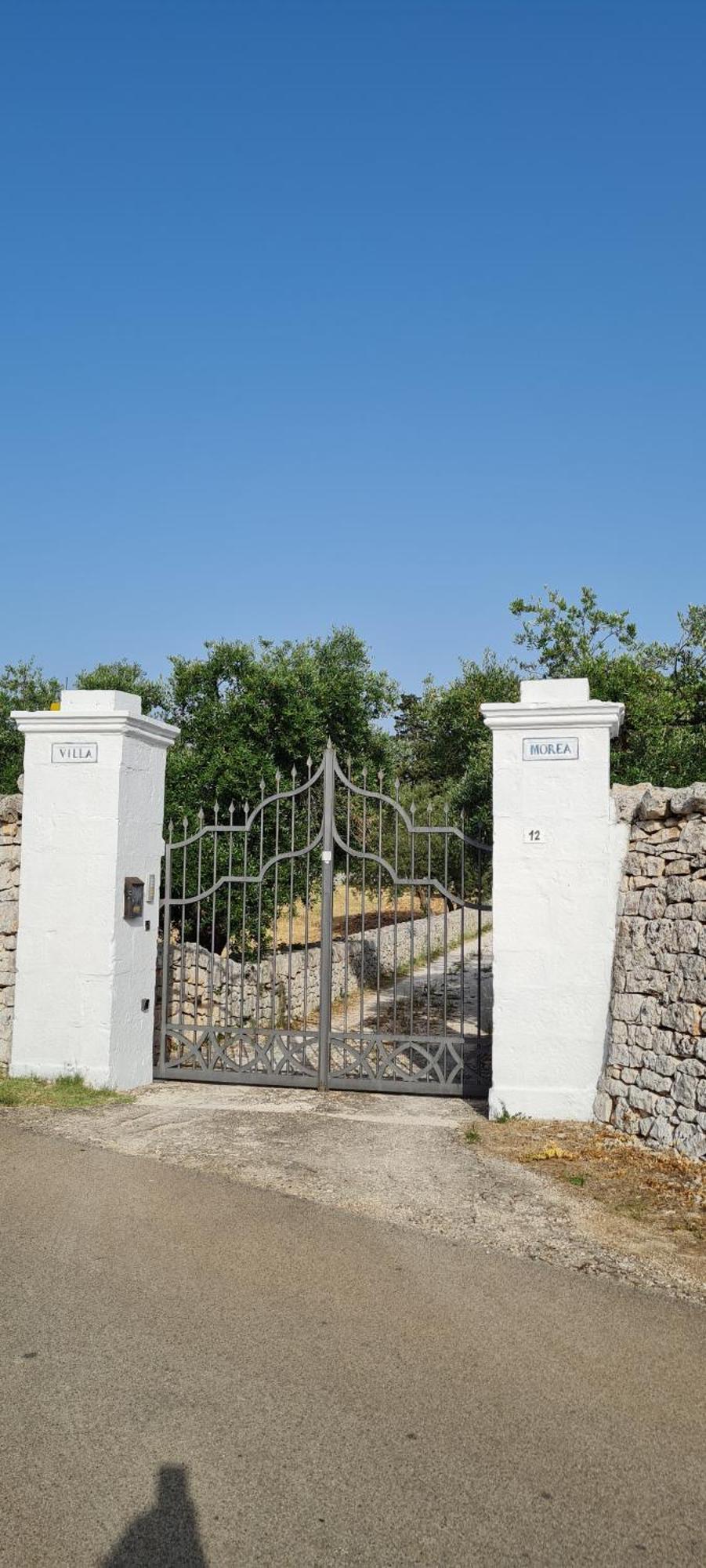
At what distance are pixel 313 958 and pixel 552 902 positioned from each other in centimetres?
713

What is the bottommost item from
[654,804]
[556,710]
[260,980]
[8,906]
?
[260,980]

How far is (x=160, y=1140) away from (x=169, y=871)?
2.91 metres

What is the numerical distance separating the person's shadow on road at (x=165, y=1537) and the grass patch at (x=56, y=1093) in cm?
532

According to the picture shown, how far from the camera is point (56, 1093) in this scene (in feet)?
28.2

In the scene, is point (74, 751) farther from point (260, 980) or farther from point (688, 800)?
point (688, 800)

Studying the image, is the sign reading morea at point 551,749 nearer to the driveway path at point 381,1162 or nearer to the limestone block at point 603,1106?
the limestone block at point 603,1106

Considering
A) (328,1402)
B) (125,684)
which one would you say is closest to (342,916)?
(125,684)

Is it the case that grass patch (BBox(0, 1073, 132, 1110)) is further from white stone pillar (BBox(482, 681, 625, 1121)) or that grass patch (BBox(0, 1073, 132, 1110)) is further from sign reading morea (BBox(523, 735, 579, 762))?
sign reading morea (BBox(523, 735, 579, 762))

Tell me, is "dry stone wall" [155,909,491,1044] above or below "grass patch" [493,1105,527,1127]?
above

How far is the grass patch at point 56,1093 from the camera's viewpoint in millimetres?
8328

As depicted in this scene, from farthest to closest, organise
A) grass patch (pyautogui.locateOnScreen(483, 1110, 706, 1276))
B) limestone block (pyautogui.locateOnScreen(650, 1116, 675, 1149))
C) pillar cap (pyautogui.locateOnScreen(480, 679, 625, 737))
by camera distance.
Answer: pillar cap (pyautogui.locateOnScreen(480, 679, 625, 737)), limestone block (pyautogui.locateOnScreen(650, 1116, 675, 1149)), grass patch (pyautogui.locateOnScreen(483, 1110, 706, 1276))

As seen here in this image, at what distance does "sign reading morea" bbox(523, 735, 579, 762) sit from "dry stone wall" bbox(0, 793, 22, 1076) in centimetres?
440

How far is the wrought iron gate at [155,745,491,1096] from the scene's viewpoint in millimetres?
9070

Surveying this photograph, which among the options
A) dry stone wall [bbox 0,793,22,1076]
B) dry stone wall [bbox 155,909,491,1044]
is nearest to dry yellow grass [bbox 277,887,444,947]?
dry stone wall [bbox 155,909,491,1044]
